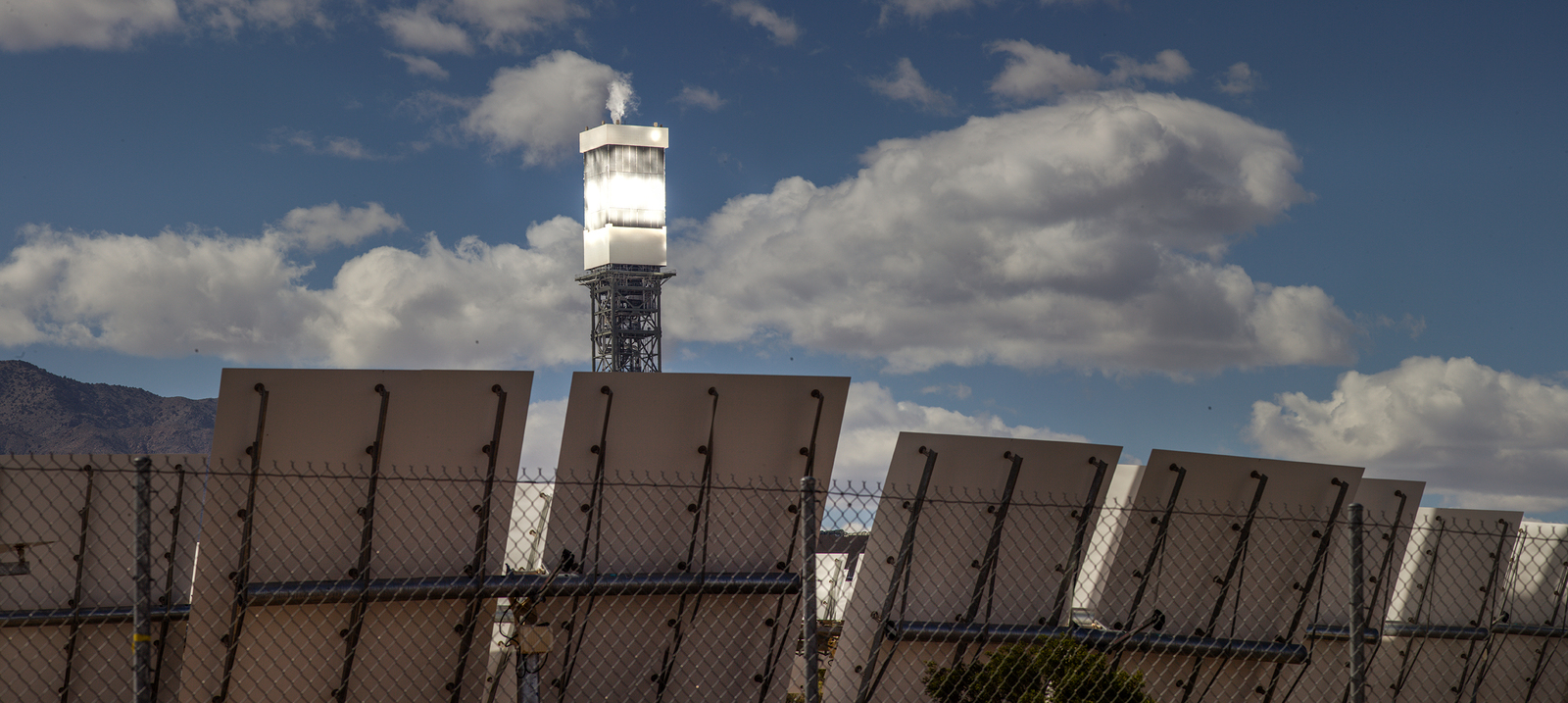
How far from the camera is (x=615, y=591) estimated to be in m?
6.61

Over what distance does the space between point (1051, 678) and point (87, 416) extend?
165 meters

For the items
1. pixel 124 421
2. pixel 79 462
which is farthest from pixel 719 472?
pixel 124 421

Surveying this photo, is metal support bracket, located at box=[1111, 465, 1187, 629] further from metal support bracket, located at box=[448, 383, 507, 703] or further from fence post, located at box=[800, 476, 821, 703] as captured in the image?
metal support bracket, located at box=[448, 383, 507, 703]

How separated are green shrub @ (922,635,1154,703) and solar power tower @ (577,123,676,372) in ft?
130

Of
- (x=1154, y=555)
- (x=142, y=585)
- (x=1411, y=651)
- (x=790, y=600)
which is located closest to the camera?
(x=142, y=585)

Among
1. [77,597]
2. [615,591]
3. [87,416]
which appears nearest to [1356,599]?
[615,591]

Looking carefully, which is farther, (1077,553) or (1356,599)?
(1077,553)

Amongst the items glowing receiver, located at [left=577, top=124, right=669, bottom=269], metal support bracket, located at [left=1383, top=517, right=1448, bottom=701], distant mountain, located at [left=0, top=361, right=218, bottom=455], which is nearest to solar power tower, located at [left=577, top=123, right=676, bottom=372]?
glowing receiver, located at [left=577, top=124, right=669, bottom=269]

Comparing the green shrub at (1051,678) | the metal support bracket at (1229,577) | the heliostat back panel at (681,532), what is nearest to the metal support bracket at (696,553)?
the heliostat back panel at (681,532)

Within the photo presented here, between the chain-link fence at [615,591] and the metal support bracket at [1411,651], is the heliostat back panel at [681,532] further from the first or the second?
the metal support bracket at [1411,651]

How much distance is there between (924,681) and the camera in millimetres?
7309

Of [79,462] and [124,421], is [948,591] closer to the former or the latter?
[79,462]

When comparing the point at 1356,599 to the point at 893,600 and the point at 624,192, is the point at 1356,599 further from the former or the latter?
the point at 624,192

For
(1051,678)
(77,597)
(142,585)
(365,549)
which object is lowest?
(1051,678)
